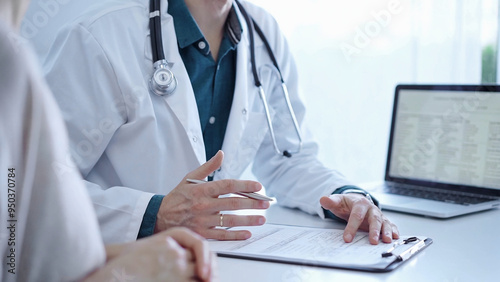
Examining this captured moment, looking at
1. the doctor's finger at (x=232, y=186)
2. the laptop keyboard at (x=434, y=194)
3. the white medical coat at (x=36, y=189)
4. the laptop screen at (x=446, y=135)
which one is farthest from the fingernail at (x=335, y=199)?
the white medical coat at (x=36, y=189)

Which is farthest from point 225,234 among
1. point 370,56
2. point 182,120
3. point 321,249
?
point 370,56

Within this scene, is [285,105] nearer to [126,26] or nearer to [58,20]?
[126,26]

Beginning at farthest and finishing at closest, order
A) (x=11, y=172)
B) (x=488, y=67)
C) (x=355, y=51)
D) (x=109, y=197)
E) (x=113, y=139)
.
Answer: (x=488, y=67), (x=355, y=51), (x=113, y=139), (x=109, y=197), (x=11, y=172)

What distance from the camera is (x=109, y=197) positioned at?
0.90 m

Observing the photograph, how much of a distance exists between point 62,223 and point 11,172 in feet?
0.21

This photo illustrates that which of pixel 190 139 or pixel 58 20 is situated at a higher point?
pixel 58 20

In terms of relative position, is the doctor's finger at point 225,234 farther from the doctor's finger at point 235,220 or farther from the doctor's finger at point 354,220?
the doctor's finger at point 354,220

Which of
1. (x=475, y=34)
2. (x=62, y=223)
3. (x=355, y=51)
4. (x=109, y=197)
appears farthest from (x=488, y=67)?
(x=62, y=223)

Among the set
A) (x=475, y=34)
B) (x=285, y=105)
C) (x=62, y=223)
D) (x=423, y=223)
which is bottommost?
(x=423, y=223)

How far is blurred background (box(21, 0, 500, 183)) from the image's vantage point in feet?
5.96

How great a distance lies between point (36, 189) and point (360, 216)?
600 mm

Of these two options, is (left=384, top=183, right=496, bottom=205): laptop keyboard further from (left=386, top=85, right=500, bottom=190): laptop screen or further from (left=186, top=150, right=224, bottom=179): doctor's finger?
(left=186, top=150, right=224, bottom=179): doctor's finger

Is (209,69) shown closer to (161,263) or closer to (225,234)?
(225,234)

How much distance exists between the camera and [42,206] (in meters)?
0.47
